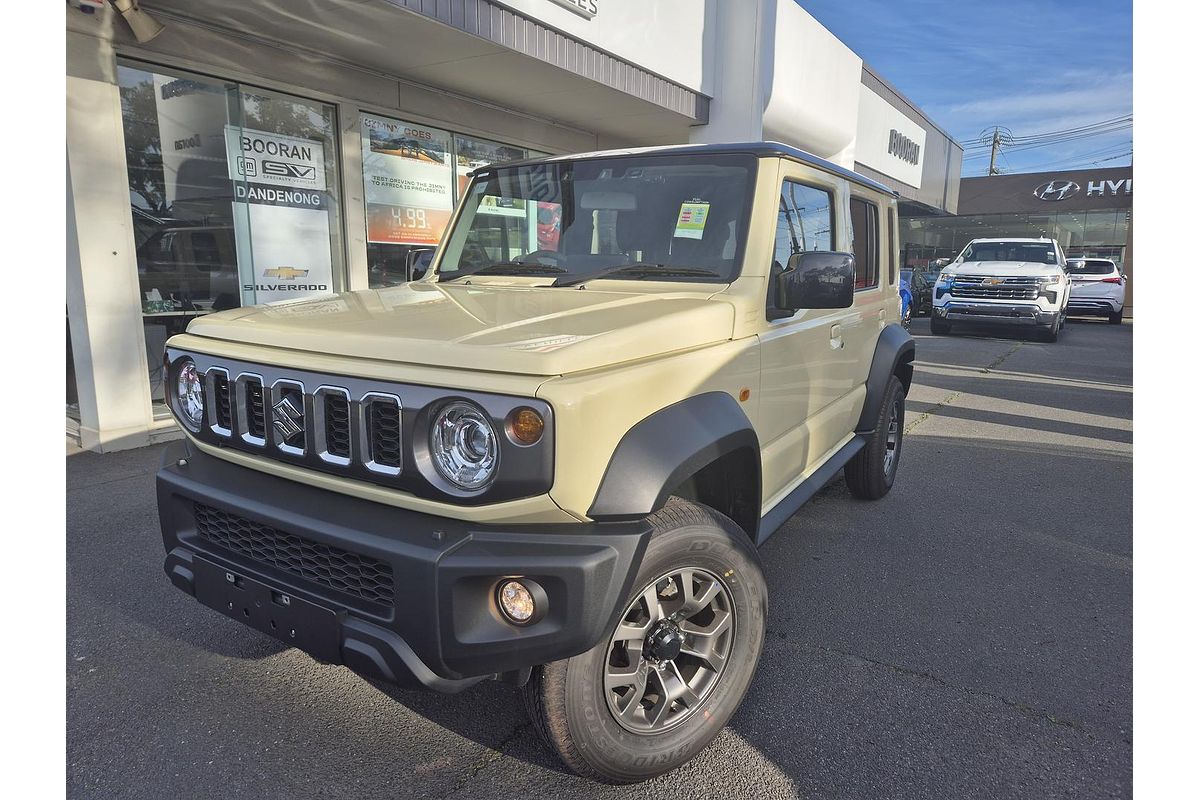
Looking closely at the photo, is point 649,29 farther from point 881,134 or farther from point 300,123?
point 881,134

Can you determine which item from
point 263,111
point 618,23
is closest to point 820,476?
point 263,111

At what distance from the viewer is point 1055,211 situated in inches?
1282

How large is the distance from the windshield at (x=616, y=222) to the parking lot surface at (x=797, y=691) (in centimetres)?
162

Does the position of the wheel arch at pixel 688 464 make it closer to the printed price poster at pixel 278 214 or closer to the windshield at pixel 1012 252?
the printed price poster at pixel 278 214

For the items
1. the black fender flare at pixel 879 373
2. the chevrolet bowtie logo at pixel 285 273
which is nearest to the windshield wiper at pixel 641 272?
the black fender flare at pixel 879 373

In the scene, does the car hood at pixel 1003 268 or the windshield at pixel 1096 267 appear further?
the windshield at pixel 1096 267

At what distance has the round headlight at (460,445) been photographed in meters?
1.83

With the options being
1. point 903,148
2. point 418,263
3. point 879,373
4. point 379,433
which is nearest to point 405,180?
point 418,263

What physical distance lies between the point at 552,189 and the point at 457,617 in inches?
84.4

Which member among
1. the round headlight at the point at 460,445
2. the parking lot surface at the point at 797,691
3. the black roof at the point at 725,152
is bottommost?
the parking lot surface at the point at 797,691

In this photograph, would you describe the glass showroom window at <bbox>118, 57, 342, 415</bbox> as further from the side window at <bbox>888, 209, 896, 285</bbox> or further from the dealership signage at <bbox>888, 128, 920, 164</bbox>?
the dealership signage at <bbox>888, 128, 920, 164</bbox>

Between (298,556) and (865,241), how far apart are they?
3.30 meters

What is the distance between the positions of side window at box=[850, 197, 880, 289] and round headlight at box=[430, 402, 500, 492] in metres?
2.52

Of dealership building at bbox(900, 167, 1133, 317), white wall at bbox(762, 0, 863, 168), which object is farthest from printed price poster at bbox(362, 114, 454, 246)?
dealership building at bbox(900, 167, 1133, 317)
